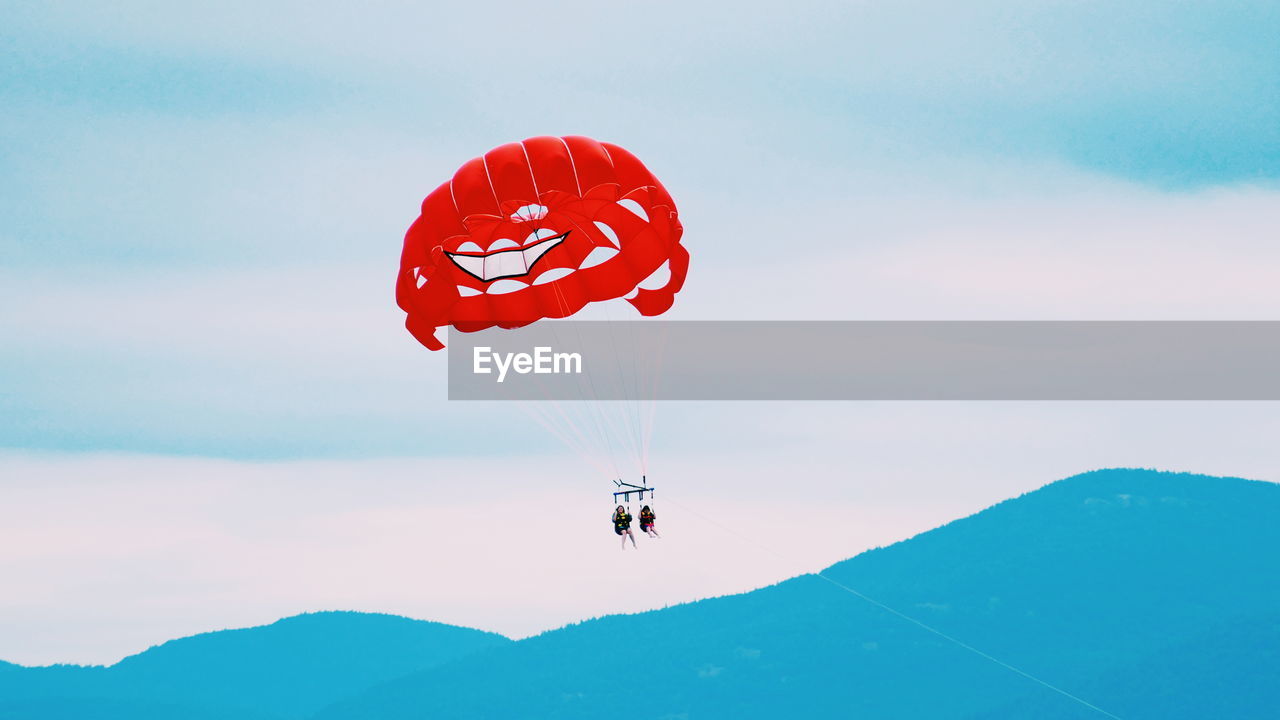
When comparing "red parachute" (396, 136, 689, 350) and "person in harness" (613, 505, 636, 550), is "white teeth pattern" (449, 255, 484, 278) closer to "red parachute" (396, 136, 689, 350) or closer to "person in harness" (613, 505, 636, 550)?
"red parachute" (396, 136, 689, 350)

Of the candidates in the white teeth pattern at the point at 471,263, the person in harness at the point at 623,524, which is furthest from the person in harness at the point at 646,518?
the white teeth pattern at the point at 471,263

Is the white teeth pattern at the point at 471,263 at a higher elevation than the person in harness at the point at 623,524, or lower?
higher

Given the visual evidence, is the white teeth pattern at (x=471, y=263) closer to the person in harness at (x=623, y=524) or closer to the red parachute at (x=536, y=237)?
the red parachute at (x=536, y=237)

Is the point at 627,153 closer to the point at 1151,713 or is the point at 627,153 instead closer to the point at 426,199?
the point at 426,199

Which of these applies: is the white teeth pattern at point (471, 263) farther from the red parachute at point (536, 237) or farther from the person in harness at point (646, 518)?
the person in harness at point (646, 518)

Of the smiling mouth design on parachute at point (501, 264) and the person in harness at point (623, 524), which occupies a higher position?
the smiling mouth design on parachute at point (501, 264)

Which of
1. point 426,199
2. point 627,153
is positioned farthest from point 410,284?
point 627,153
